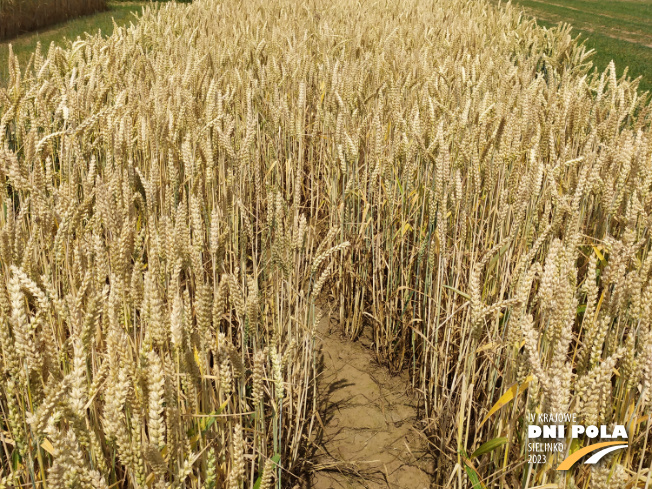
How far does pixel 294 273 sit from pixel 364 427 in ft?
2.01

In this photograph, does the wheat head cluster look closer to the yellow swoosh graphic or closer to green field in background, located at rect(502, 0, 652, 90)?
the yellow swoosh graphic

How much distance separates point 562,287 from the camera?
1.10 meters

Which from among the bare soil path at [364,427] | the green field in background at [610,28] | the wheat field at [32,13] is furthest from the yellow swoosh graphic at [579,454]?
the wheat field at [32,13]

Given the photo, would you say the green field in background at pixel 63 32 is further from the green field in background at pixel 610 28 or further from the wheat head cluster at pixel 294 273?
the green field in background at pixel 610 28

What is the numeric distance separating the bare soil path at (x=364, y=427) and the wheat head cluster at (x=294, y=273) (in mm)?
65

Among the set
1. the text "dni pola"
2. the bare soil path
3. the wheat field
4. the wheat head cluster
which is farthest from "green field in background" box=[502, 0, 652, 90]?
the wheat field

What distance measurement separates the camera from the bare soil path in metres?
1.77

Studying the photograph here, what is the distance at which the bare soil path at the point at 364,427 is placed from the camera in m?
1.77

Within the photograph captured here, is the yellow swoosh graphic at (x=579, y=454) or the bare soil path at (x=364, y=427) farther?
the bare soil path at (x=364, y=427)

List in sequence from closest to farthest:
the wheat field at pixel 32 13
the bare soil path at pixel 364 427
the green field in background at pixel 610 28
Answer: the bare soil path at pixel 364 427 < the green field in background at pixel 610 28 < the wheat field at pixel 32 13

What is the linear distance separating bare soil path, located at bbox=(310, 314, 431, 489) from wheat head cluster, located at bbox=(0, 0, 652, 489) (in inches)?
2.6

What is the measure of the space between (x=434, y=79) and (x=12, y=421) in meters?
2.19

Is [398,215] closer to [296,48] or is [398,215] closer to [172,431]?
[172,431]

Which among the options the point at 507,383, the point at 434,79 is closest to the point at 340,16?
the point at 434,79
